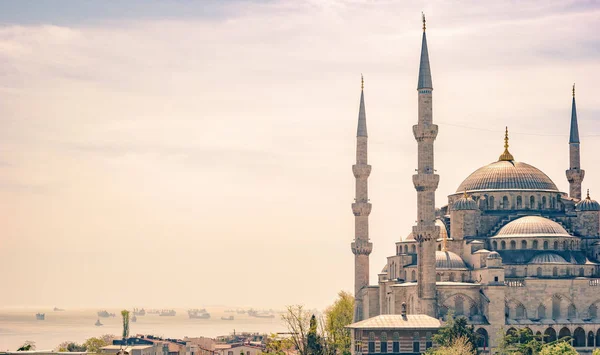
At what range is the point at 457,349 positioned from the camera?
55031 mm

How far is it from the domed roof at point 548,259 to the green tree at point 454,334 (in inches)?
369

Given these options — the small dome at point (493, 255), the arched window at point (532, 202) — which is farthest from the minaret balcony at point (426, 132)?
the arched window at point (532, 202)

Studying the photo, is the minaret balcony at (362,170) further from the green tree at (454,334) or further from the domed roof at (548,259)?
the green tree at (454,334)

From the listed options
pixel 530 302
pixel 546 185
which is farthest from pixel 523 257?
pixel 546 185

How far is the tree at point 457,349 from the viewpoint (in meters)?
54.3

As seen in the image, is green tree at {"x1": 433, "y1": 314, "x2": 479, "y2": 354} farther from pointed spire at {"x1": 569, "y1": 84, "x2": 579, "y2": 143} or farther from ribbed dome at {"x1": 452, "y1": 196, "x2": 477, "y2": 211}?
pointed spire at {"x1": 569, "y1": 84, "x2": 579, "y2": 143}

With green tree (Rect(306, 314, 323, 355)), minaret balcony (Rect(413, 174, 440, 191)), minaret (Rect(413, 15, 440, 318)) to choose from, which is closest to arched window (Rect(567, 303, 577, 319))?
minaret (Rect(413, 15, 440, 318))

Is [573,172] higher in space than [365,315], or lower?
higher

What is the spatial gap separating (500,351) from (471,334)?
6.95ft

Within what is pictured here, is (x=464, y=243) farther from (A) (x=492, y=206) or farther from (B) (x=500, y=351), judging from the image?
(B) (x=500, y=351)

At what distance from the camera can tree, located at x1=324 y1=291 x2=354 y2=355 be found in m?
70.6

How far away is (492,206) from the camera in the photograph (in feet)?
237

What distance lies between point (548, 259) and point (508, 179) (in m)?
8.31

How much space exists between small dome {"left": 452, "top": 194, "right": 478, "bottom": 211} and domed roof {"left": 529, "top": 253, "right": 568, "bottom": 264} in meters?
5.49
